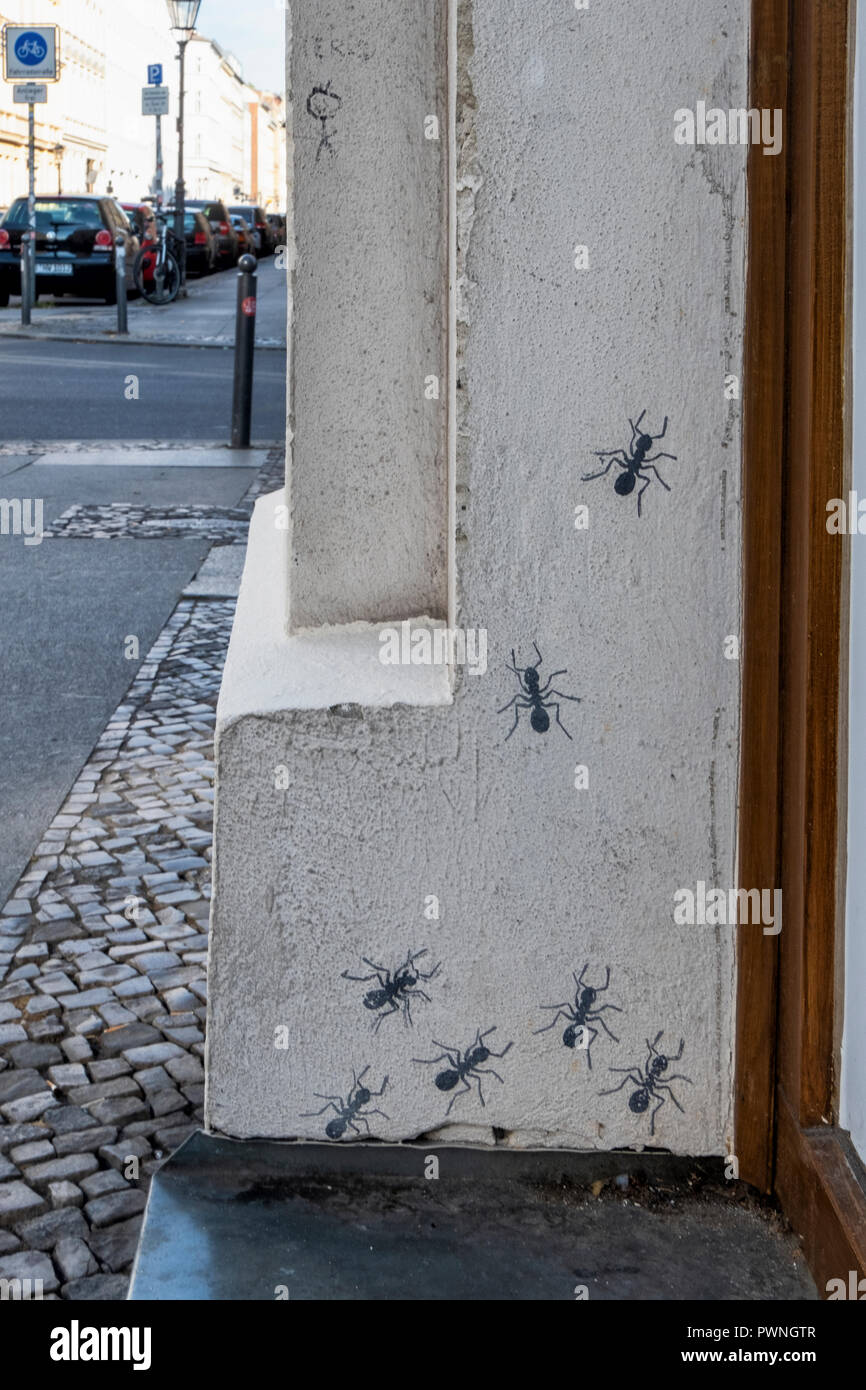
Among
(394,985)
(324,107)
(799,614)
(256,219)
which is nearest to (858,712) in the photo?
(799,614)

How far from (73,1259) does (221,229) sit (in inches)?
1514

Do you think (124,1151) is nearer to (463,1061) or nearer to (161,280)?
(463,1061)

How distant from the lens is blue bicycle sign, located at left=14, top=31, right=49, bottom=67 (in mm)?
20234

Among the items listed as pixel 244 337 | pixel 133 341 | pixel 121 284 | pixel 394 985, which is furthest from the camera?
pixel 133 341

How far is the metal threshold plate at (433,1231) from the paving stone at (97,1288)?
0.33ft

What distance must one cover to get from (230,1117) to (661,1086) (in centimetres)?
65

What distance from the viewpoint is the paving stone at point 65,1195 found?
2642 mm

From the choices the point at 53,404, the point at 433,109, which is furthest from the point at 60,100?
the point at 433,109

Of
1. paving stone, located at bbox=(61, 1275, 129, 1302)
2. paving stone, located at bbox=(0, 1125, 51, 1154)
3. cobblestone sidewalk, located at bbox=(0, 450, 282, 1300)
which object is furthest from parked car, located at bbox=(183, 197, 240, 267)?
paving stone, located at bbox=(61, 1275, 129, 1302)

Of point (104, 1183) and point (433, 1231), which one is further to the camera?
point (104, 1183)

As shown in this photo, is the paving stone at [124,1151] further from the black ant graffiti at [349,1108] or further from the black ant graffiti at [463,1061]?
the black ant graffiti at [463,1061]

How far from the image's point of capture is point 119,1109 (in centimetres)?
295

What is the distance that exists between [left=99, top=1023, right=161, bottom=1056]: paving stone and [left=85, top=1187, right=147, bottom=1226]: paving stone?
0.50 m
